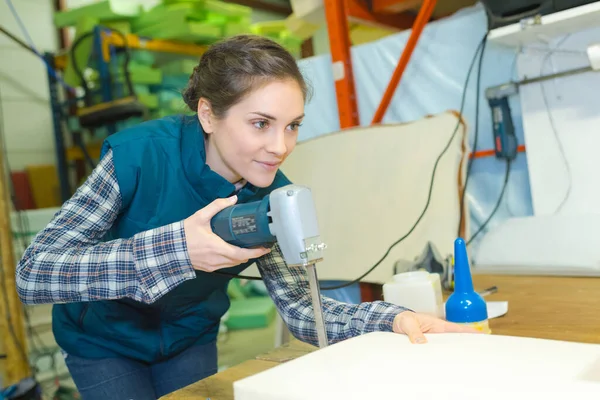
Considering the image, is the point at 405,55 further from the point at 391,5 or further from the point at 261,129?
the point at 261,129

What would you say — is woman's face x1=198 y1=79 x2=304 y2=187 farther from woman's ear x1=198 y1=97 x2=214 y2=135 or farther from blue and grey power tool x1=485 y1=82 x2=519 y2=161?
blue and grey power tool x1=485 y1=82 x2=519 y2=161

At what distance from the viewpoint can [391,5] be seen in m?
2.53

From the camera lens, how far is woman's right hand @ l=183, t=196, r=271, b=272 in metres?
0.87

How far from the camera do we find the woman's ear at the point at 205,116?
112 centimetres

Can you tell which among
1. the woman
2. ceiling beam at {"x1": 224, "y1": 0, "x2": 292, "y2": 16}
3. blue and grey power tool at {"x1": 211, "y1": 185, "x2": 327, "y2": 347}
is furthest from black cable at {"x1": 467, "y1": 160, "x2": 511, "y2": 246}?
ceiling beam at {"x1": 224, "y1": 0, "x2": 292, "y2": 16}

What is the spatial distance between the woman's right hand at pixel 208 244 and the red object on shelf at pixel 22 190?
3286mm

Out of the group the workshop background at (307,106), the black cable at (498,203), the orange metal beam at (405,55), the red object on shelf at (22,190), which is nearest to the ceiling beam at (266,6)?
the workshop background at (307,106)

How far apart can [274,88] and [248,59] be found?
0.29ft

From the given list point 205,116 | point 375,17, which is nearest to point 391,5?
point 375,17

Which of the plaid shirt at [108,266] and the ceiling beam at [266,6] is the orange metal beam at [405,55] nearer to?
the plaid shirt at [108,266]

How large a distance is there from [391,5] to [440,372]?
2.18 metres

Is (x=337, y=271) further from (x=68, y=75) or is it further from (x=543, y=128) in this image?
(x=68, y=75)

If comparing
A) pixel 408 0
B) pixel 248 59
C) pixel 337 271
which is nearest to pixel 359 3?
pixel 408 0

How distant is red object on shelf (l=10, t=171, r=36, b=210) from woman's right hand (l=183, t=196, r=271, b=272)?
129 inches
